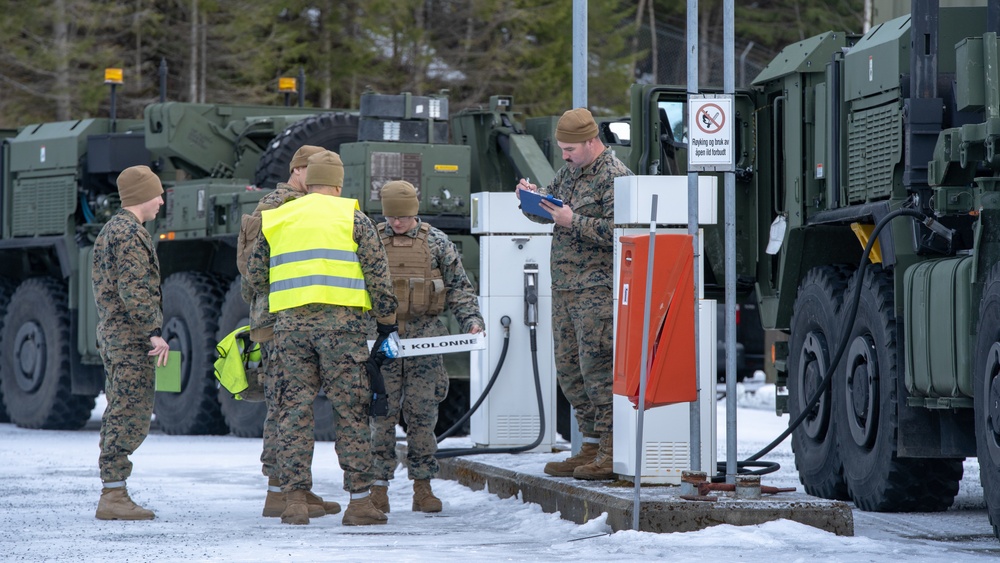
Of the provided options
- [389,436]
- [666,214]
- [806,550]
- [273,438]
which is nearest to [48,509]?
[273,438]

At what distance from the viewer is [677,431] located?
9477 millimetres

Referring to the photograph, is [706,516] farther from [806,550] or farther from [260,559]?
[260,559]

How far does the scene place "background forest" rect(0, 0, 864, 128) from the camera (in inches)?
1463

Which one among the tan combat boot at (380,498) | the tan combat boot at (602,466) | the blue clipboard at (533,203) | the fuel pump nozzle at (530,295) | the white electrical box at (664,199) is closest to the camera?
the white electrical box at (664,199)

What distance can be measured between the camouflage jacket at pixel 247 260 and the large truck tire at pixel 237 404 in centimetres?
630

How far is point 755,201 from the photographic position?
1199 cm

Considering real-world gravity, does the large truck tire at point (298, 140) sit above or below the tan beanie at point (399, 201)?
above

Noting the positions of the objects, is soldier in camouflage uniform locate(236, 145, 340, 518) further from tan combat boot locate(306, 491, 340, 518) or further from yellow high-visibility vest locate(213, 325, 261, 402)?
yellow high-visibility vest locate(213, 325, 261, 402)

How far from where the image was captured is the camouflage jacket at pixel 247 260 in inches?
395

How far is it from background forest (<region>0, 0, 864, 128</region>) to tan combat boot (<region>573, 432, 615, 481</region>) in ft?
91.6

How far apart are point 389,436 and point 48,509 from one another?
6.79 ft

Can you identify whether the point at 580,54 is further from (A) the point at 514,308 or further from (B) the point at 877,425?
(B) the point at 877,425

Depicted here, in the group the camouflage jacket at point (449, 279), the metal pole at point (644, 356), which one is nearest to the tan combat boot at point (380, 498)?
the camouflage jacket at point (449, 279)

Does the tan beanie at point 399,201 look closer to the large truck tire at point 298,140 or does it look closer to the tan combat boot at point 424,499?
the tan combat boot at point 424,499
